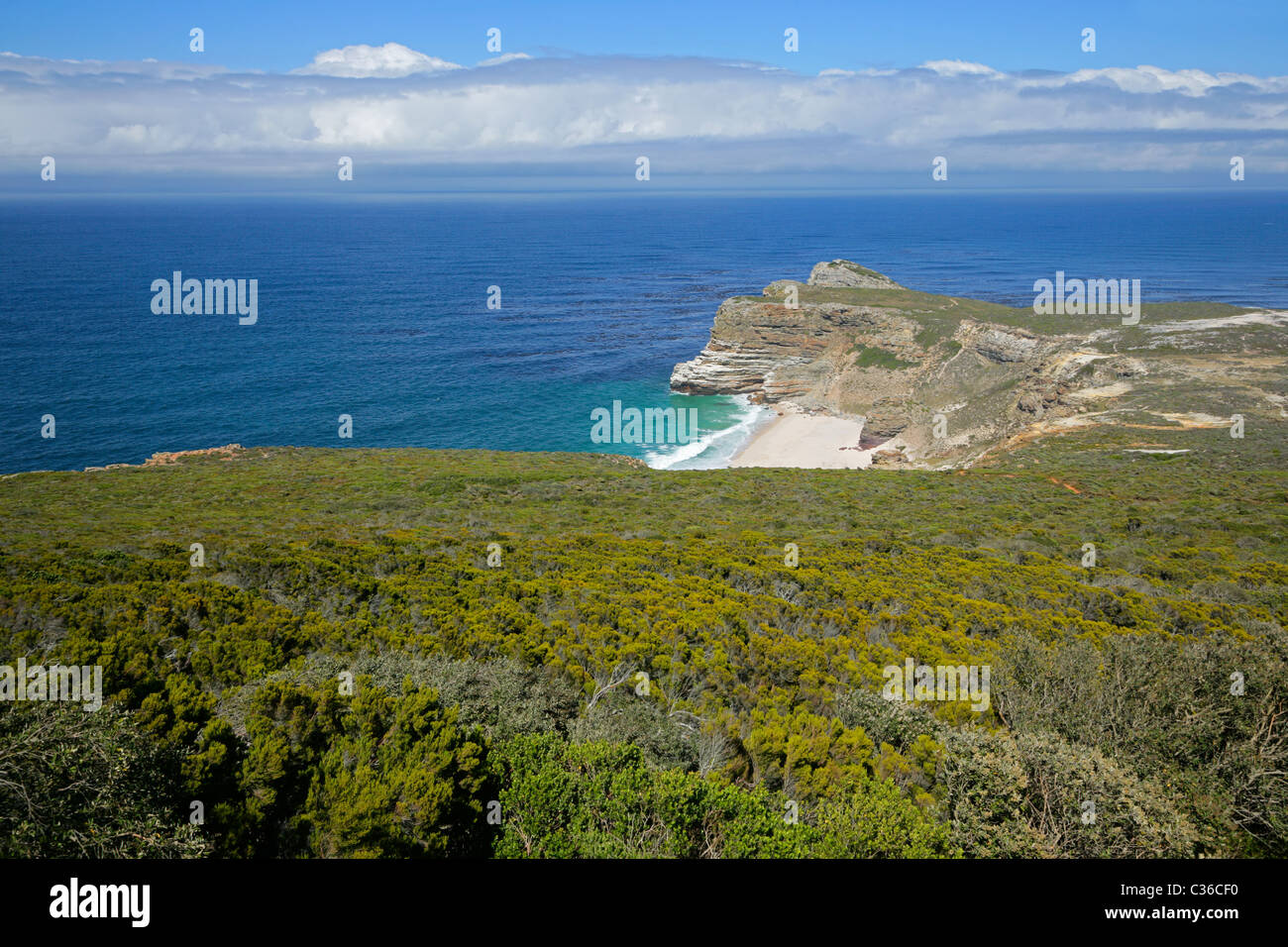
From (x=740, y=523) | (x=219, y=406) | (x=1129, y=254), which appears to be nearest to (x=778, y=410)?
(x=740, y=523)

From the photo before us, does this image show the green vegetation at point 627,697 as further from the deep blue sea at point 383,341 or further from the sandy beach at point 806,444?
the deep blue sea at point 383,341

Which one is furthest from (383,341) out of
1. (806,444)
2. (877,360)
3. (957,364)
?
(957,364)

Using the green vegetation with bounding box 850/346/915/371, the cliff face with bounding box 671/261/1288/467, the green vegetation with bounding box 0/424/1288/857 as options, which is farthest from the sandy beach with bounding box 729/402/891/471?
the green vegetation with bounding box 0/424/1288/857

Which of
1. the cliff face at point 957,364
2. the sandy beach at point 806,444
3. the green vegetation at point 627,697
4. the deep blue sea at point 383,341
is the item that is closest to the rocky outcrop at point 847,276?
the cliff face at point 957,364

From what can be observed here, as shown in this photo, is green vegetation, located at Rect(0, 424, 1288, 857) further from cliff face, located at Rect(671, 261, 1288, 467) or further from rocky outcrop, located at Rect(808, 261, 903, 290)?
rocky outcrop, located at Rect(808, 261, 903, 290)

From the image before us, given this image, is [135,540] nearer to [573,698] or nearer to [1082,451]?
[573,698]

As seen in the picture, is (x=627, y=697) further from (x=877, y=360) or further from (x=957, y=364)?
(x=877, y=360)
